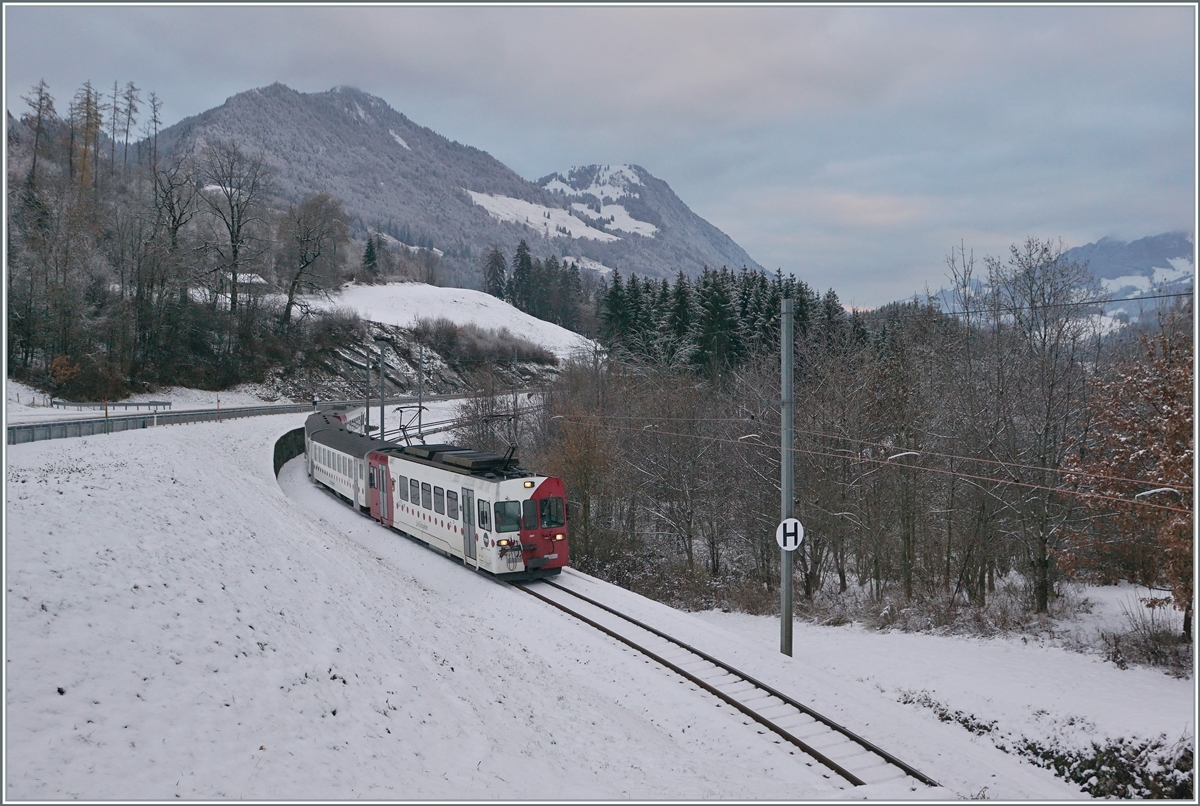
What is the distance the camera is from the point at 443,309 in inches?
4178

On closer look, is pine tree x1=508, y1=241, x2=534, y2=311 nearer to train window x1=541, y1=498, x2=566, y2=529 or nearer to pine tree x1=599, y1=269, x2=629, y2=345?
pine tree x1=599, y1=269, x2=629, y2=345

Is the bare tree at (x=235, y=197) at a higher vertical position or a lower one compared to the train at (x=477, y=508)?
higher

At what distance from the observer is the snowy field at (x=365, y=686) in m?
6.80

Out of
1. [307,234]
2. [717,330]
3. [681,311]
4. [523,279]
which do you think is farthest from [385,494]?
[523,279]

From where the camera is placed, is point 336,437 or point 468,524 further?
point 336,437

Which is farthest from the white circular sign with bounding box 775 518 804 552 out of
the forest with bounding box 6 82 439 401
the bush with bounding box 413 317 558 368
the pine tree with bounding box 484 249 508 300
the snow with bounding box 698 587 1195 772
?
the pine tree with bounding box 484 249 508 300

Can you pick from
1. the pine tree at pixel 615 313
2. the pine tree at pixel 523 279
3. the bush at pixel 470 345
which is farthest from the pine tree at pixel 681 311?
the pine tree at pixel 523 279

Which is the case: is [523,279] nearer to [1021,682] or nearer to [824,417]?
[824,417]

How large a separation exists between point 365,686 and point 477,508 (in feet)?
37.4

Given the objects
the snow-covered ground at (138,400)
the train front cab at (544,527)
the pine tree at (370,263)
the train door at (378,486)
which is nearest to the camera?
the train front cab at (544,527)

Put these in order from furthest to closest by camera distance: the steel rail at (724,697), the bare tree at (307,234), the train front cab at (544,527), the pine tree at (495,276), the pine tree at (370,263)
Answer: the pine tree at (495,276) < the pine tree at (370,263) < the bare tree at (307,234) < the train front cab at (544,527) < the steel rail at (724,697)

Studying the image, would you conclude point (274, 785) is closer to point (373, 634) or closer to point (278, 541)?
point (373, 634)

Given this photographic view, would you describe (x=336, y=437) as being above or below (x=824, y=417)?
below

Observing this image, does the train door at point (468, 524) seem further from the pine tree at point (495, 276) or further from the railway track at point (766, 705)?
the pine tree at point (495, 276)
